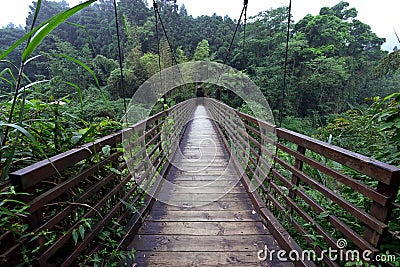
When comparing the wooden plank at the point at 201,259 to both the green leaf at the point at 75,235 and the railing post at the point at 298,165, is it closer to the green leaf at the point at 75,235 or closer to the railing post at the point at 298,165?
the railing post at the point at 298,165

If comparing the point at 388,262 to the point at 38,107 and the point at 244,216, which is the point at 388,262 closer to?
the point at 244,216

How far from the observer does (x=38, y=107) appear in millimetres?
951

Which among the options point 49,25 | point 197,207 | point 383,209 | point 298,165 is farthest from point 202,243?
point 49,25

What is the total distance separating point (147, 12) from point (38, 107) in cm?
2910

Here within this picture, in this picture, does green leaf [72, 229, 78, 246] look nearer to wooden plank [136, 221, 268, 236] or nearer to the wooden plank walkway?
the wooden plank walkway

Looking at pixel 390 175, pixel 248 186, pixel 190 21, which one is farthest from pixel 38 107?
Answer: pixel 190 21

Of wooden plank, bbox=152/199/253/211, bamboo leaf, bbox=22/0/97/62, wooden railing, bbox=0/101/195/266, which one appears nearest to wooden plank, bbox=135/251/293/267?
wooden railing, bbox=0/101/195/266

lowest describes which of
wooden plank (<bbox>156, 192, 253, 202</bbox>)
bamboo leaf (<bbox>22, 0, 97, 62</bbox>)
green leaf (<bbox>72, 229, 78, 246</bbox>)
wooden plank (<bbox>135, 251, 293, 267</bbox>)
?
wooden plank (<bbox>135, 251, 293, 267</bbox>)

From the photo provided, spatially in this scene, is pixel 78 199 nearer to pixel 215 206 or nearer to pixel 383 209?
pixel 383 209

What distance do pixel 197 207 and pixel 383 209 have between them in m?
1.43

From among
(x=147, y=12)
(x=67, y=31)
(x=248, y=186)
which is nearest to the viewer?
(x=248, y=186)

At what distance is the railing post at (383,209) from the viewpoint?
0.72 metres
